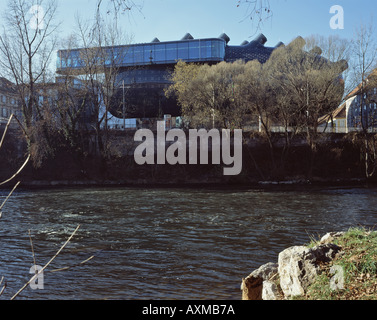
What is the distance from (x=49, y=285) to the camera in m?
9.04

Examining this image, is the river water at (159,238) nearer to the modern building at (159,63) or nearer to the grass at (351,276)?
the grass at (351,276)

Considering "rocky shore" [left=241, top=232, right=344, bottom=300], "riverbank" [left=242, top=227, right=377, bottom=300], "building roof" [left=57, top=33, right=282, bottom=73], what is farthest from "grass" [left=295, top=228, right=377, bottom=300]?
"building roof" [left=57, top=33, right=282, bottom=73]

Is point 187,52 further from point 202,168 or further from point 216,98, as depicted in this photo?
point 202,168

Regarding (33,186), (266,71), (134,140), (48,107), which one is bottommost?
(33,186)

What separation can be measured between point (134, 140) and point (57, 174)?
849cm

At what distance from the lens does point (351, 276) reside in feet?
17.4
